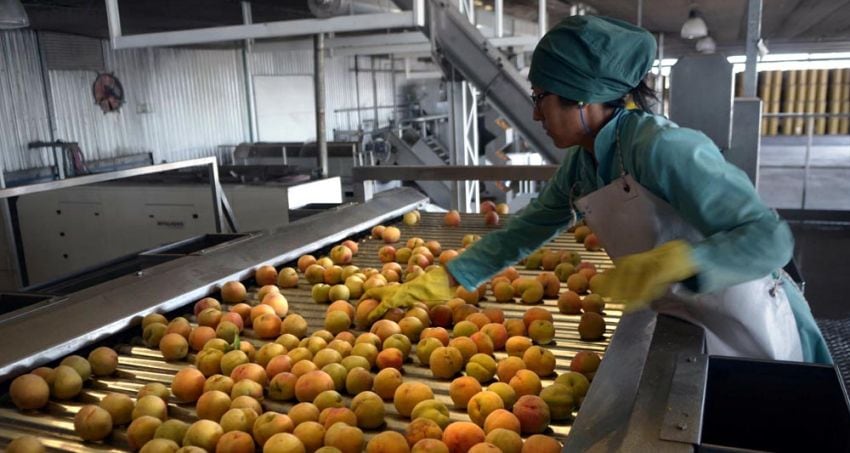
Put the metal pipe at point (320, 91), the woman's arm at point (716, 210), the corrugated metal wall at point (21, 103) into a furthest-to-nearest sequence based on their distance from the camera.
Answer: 1. the corrugated metal wall at point (21, 103)
2. the metal pipe at point (320, 91)
3. the woman's arm at point (716, 210)

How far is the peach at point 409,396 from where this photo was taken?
1.97 meters

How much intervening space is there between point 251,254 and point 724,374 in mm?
2430

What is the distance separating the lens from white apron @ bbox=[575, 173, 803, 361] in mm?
1947

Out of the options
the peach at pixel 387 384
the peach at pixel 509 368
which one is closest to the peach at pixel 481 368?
the peach at pixel 509 368

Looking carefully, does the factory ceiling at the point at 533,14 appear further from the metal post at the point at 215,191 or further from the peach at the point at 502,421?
the peach at the point at 502,421

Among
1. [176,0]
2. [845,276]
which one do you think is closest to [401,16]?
[176,0]

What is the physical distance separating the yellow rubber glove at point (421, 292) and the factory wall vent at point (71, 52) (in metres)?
8.37

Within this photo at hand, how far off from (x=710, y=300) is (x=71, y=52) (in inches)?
383

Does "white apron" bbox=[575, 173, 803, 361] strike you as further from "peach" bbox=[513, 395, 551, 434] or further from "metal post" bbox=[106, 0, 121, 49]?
"metal post" bbox=[106, 0, 121, 49]

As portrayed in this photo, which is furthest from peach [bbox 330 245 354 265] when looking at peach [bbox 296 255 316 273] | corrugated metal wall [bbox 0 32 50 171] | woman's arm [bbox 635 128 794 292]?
corrugated metal wall [bbox 0 32 50 171]

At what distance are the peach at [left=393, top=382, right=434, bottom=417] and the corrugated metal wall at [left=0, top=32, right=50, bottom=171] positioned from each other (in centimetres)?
831

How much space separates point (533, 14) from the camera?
590 inches

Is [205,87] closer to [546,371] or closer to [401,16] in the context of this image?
[401,16]

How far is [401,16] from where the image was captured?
443 cm
